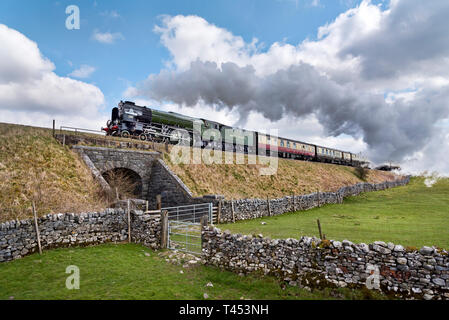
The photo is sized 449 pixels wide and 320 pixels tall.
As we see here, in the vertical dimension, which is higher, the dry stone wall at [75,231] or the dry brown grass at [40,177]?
the dry brown grass at [40,177]

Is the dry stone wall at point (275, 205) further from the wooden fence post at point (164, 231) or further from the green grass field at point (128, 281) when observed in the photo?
the green grass field at point (128, 281)

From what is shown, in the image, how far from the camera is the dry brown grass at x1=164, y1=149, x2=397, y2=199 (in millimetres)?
23016

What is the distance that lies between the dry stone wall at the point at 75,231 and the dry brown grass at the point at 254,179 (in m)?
9.12

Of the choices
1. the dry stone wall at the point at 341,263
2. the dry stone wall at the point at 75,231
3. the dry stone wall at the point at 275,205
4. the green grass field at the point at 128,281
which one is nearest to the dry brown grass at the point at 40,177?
the dry stone wall at the point at 75,231

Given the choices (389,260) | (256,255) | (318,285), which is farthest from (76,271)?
(389,260)

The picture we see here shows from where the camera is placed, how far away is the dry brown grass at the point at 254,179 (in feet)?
75.5

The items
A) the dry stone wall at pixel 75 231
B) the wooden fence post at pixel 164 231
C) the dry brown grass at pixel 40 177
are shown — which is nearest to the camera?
the dry stone wall at pixel 75 231

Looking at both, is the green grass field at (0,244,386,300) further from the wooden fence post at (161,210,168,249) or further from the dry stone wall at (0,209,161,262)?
the wooden fence post at (161,210,168,249)

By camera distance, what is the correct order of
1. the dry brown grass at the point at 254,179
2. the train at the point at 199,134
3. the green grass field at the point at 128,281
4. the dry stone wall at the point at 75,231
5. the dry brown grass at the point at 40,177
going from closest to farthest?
1. the green grass field at the point at 128,281
2. the dry stone wall at the point at 75,231
3. the dry brown grass at the point at 40,177
4. the dry brown grass at the point at 254,179
5. the train at the point at 199,134

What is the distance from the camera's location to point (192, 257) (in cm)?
967

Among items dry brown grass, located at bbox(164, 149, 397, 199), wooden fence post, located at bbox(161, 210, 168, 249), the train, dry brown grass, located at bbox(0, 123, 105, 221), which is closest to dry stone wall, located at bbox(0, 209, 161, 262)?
wooden fence post, located at bbox(161, 210, 168, 249)

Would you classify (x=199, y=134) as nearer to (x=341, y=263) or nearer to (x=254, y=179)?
(x=254, y=179)
